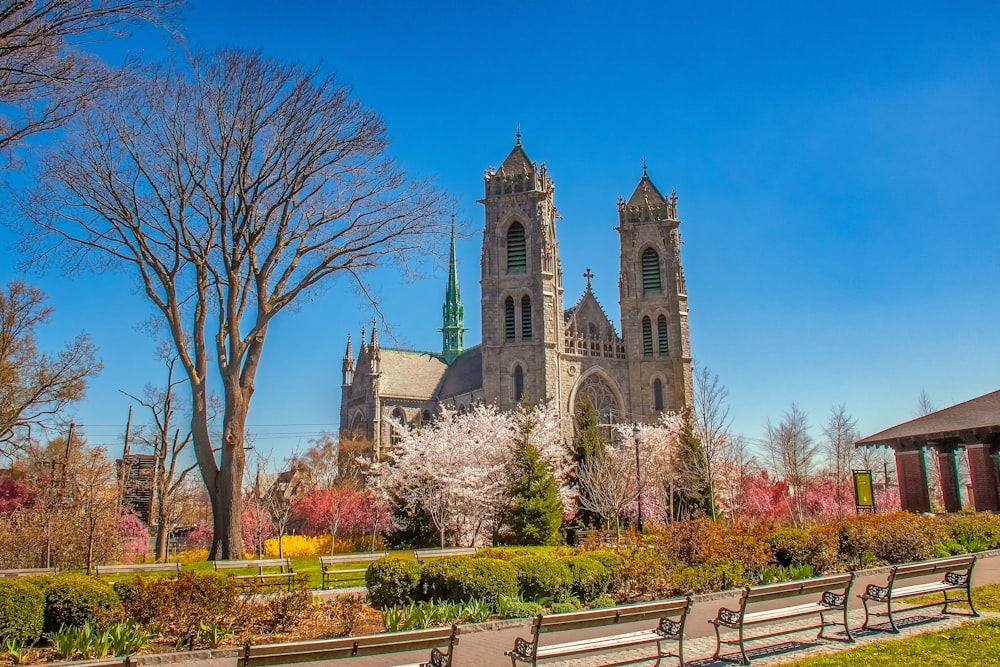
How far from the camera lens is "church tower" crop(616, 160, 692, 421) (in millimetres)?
54469

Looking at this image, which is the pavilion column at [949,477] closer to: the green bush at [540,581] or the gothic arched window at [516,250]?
the green bush at [540,581]

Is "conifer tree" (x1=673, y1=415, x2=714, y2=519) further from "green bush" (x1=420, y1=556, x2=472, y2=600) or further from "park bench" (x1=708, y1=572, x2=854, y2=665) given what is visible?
"park bench" (x1=708, y1=572, x2=854, y2=665)

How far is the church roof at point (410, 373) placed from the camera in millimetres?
60938

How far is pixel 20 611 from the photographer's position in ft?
31.0

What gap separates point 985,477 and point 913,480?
8.85ft

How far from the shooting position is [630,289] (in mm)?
57094

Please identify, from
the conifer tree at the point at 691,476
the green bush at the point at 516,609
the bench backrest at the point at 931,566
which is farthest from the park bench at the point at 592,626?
the conifer tree at the point at 691,476

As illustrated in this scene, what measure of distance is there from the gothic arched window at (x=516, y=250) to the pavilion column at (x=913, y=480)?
1072 inches

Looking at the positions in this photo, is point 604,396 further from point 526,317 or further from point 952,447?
point 952,447

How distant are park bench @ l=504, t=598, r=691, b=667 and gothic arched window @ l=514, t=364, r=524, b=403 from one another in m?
41.0

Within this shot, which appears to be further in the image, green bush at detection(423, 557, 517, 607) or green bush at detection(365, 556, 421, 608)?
green bush at detection(365, 556, 421, 608)

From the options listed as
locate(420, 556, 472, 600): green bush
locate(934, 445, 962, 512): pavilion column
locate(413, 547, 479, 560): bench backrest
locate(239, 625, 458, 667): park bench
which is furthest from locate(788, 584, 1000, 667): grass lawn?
locate(934, 445, 962, 512): pavilion column

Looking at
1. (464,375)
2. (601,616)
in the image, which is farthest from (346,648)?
(464,375)

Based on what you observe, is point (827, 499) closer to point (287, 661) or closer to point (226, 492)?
point (226, 492)
